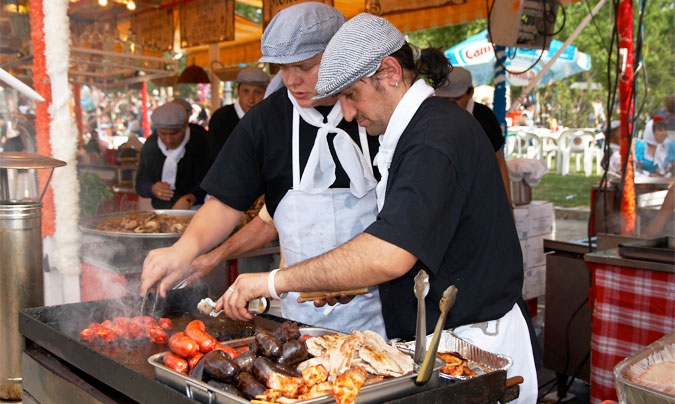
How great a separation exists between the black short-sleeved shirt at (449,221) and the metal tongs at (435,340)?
0.30 m

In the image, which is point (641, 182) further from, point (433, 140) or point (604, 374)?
point (433, 140)

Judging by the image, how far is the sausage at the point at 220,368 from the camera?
1.64 m

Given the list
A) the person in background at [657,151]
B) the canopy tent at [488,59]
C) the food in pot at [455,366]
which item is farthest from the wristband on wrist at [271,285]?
the person in background at [657,151]

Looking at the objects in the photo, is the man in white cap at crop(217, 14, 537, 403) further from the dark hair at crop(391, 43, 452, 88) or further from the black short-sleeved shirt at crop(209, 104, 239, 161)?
the black short-sleeved shirt at crop(209, 104, 239, 161)

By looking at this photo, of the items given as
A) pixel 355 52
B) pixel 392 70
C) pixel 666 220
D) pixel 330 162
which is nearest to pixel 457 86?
pixel 666 220

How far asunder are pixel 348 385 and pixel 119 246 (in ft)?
9.40

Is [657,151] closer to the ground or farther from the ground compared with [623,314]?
farther from the ground

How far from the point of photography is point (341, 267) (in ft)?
6.29

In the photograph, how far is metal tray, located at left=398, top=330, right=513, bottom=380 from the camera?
5.83ft

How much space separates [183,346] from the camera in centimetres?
188

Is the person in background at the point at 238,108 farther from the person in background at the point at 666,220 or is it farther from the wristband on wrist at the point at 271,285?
the wristband on wrist at the point at 271,285

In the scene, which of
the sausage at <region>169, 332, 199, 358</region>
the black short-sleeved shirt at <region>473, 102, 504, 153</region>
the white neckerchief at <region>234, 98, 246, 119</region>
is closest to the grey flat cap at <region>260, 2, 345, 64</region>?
the sausage at <region>169, 332, 199, 358</region>

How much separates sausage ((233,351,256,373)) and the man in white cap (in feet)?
1.16

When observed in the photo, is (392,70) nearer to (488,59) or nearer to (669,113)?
(669,113)
